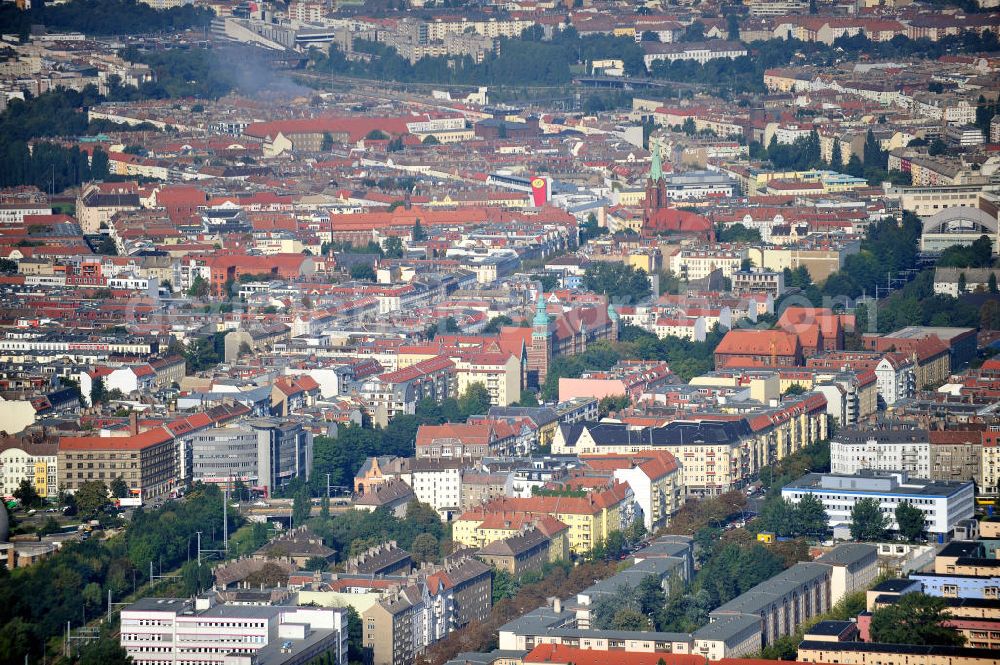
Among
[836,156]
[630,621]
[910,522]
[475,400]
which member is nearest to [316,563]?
[630,621]

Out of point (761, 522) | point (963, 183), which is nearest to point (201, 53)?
point (963, 183)

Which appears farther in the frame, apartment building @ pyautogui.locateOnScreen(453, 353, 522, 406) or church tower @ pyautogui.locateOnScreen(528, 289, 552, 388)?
church tower @ pyautogui.locateOnScreen(528, 289, 552, 388)

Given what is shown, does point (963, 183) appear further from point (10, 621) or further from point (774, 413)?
point (10, 621)

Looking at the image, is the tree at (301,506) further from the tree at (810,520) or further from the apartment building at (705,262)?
the apartment building at (705,262)

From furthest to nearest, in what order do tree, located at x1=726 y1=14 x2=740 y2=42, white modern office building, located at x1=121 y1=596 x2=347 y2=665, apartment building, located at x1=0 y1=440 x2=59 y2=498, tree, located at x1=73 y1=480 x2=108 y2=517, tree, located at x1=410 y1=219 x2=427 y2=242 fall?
1. tree, located at x1=726 y1=14 x2=740 y2=42
2. tree, located at x1=410 y1=219 x2=427 y2=242
3. apartment building, located at x1=0 y1=440 x2=59 y2=498
4. tree, located at x1=73 y1=480 x2=108 y2=517
5. white modern office building, located at x1=121 y1=596 x2=347 y2=665

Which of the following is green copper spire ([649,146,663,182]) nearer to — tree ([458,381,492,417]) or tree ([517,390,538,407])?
tree ([517,390,538,407])

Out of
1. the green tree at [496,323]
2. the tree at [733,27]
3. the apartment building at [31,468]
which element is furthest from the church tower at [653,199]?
the tree at [733,27]

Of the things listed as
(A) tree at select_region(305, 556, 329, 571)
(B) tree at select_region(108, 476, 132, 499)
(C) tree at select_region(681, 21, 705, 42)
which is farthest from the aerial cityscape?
(C) tree at select_region(681, 21, 705, 42)
